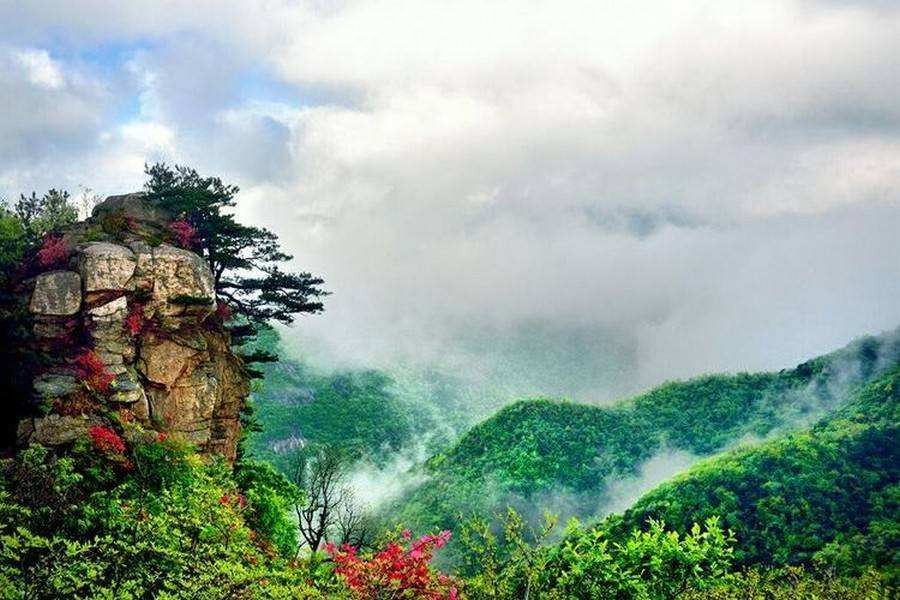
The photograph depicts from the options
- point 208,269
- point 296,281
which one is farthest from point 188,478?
point 296,281

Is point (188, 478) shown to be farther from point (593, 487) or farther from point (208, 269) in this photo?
point (593, 487)

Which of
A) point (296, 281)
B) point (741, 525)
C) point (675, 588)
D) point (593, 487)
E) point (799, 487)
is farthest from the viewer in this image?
point (593, 487)

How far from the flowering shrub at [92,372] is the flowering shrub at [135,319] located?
2130 mm

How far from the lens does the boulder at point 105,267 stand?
33719 mm

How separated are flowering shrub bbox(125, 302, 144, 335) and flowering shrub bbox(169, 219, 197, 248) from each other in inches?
183

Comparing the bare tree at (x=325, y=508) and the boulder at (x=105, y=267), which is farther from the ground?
the boulder at (x=105, y=267)

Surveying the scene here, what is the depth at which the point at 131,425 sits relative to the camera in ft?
106

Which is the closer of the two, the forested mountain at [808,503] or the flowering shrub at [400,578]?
the flowering shrub at [400,578]

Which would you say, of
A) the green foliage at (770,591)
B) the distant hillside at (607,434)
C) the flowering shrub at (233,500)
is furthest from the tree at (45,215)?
the distant hillside at (607,434)

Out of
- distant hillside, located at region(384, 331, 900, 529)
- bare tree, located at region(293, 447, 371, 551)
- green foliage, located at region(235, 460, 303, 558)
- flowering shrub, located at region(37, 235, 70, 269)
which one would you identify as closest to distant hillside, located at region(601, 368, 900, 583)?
distant hillside, located at region(384, 331, 900, 529)

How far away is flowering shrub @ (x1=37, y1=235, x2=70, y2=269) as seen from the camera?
Answer: 1364 inches

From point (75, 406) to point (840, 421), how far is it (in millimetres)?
77333

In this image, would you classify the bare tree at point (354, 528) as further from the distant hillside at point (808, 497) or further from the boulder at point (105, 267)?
the distant hillside at point (808, 497)

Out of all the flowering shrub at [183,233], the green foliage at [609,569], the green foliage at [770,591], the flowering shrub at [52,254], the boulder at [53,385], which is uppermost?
the flowering shrub at [183,233]
